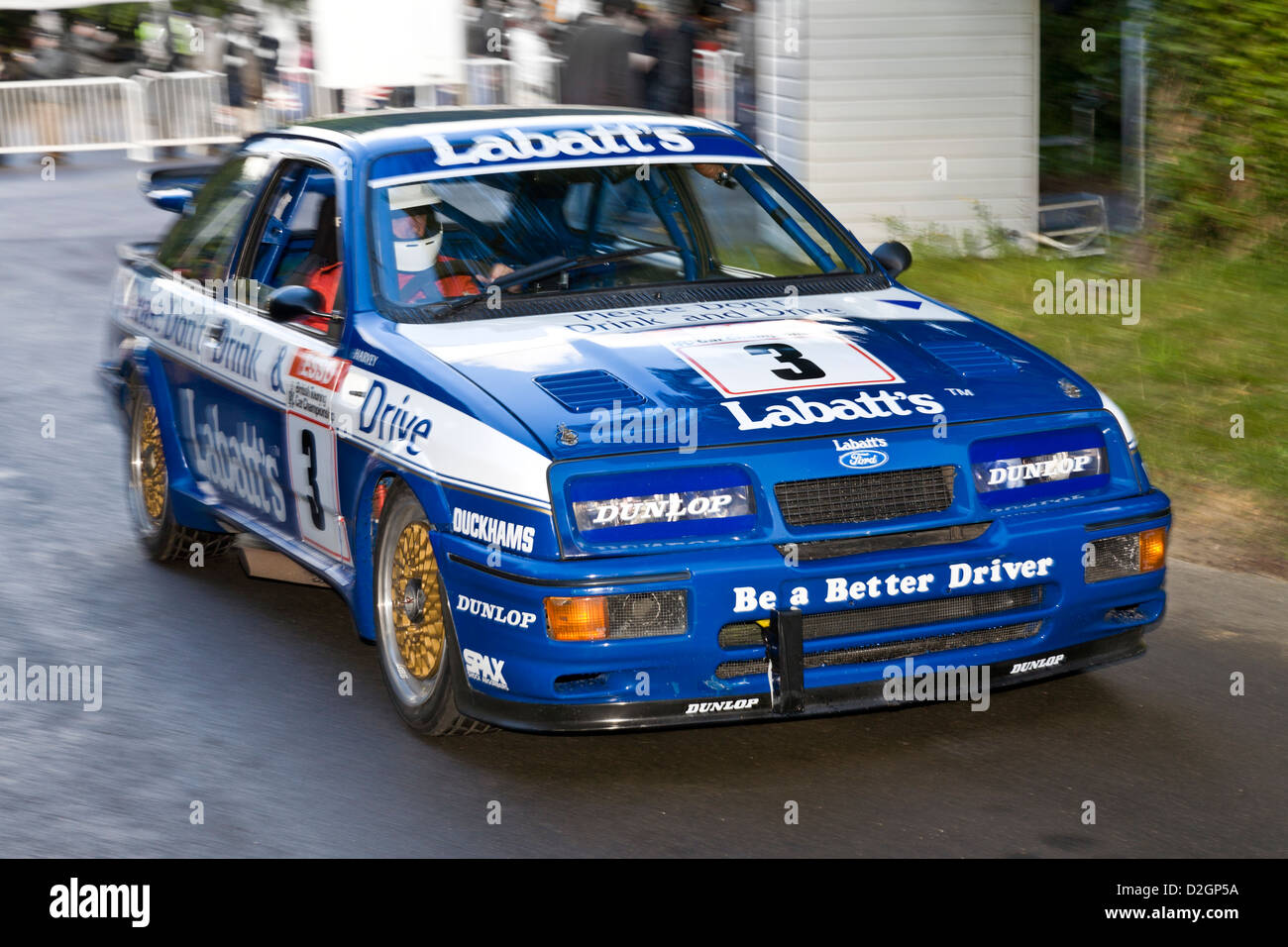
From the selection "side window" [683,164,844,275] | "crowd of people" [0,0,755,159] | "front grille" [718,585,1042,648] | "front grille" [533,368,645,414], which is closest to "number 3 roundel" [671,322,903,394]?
"front grille" [533,368,645,414]

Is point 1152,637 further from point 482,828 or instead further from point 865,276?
point 482,828

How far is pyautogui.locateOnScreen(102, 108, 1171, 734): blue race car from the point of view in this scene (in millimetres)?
4910

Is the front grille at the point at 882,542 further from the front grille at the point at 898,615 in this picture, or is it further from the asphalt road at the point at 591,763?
the asphalt road at the point at 591,763

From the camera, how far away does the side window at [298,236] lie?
262 inches

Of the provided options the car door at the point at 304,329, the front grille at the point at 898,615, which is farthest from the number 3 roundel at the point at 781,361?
the car door at the point at 304,329

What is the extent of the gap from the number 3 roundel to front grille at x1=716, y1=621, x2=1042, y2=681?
74cm

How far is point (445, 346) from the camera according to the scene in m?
5.55

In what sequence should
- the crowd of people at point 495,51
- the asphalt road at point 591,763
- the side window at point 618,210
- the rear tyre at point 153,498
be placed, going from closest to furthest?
the asphalt road at point 591,763, the side window at point 618,210, the rear tyre at point 153,498, the crowd of people at point 495,51

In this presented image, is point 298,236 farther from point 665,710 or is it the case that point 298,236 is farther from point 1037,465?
point 1037,465

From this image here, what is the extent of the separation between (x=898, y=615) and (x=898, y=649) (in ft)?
0.33

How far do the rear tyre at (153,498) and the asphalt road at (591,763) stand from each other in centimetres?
49

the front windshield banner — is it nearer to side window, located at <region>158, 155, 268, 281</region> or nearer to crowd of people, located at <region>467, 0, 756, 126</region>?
side window, located at <region>158, 155, 268, 281</region>
